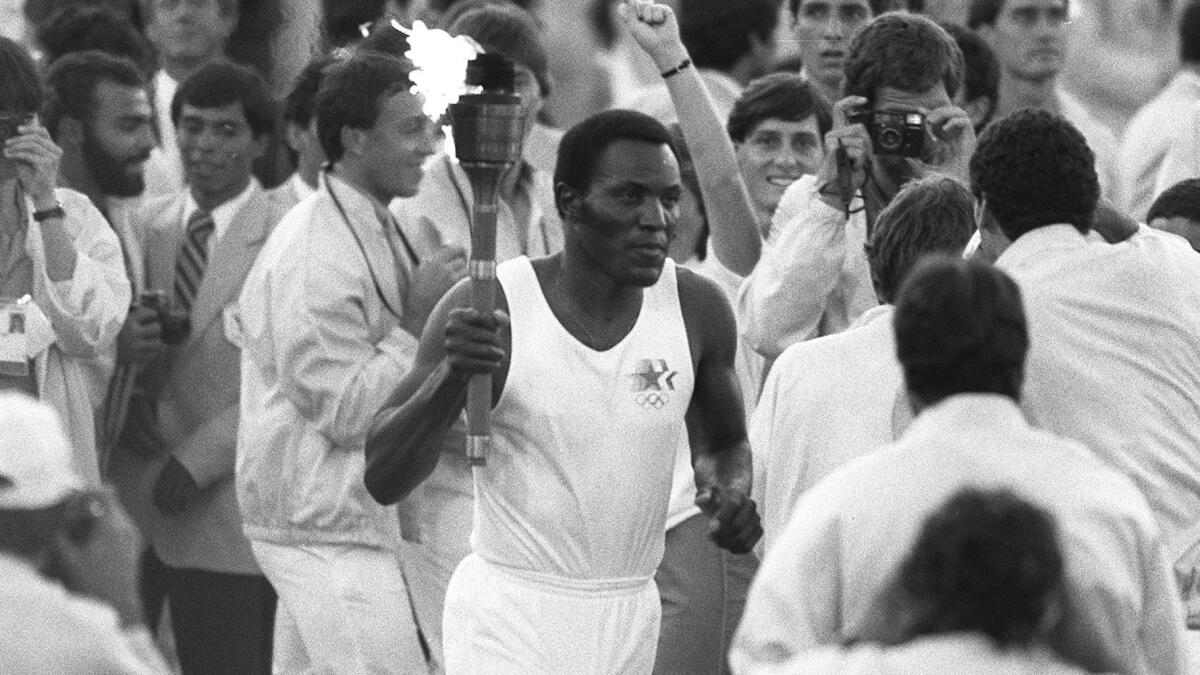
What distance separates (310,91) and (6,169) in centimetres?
118

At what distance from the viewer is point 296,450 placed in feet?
33.9

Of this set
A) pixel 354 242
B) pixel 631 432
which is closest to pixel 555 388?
pixel 631 432

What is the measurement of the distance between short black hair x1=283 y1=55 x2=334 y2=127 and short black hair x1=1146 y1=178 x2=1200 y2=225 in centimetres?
280

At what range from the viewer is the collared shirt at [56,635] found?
5797 millimetres

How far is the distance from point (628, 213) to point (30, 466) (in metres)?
2.54

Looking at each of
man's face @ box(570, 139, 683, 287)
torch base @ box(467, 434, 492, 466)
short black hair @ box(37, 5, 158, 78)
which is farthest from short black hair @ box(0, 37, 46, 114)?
torch base @ box(467, 434, 492, 466)

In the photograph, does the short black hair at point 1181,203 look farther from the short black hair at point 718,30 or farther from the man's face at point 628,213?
the short black hair at point 718,30

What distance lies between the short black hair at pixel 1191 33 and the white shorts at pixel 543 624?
6307 millimetres

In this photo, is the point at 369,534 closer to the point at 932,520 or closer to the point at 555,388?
the point at 555,388

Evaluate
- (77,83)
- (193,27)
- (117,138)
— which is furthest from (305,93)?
(193,27)

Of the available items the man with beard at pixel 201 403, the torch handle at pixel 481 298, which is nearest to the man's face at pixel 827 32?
the man with beard at pixel 201 403

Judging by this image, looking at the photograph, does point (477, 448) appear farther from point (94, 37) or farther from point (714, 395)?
point (94, 37)

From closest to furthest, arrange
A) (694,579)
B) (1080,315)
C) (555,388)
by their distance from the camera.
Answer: (1080,315), (555,388), (694,579)

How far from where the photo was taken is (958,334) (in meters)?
6.23
